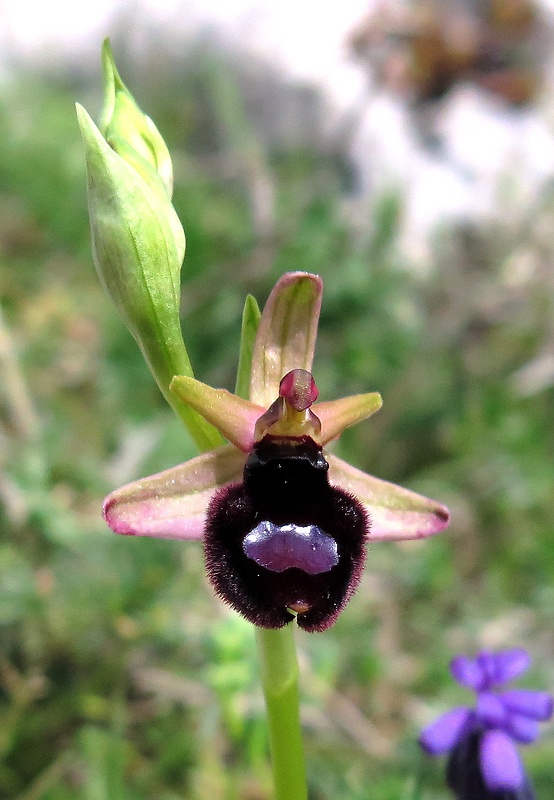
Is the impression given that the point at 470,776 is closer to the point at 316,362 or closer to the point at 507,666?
the point at 507,666

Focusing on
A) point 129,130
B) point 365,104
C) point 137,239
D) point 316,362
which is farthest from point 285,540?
point 365,104

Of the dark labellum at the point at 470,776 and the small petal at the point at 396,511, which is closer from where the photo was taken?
Result: the small petal at the point at 396,511

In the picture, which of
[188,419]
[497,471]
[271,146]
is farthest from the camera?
[271,146]

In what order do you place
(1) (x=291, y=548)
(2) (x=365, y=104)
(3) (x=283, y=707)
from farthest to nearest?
(2) (x=365, y=104)
(3) (x=283, y=707)
(1) (x=291, y=548)

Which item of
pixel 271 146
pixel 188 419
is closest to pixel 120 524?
pixel 188 419

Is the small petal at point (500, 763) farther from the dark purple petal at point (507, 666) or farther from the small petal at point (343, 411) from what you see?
the small petal at point (343, 411)

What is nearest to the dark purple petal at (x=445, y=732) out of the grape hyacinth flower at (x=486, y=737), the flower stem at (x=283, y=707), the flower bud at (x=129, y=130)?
the grape hyacinth flower at (x=486, y=737)

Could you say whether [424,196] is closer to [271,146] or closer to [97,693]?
[271,146]
